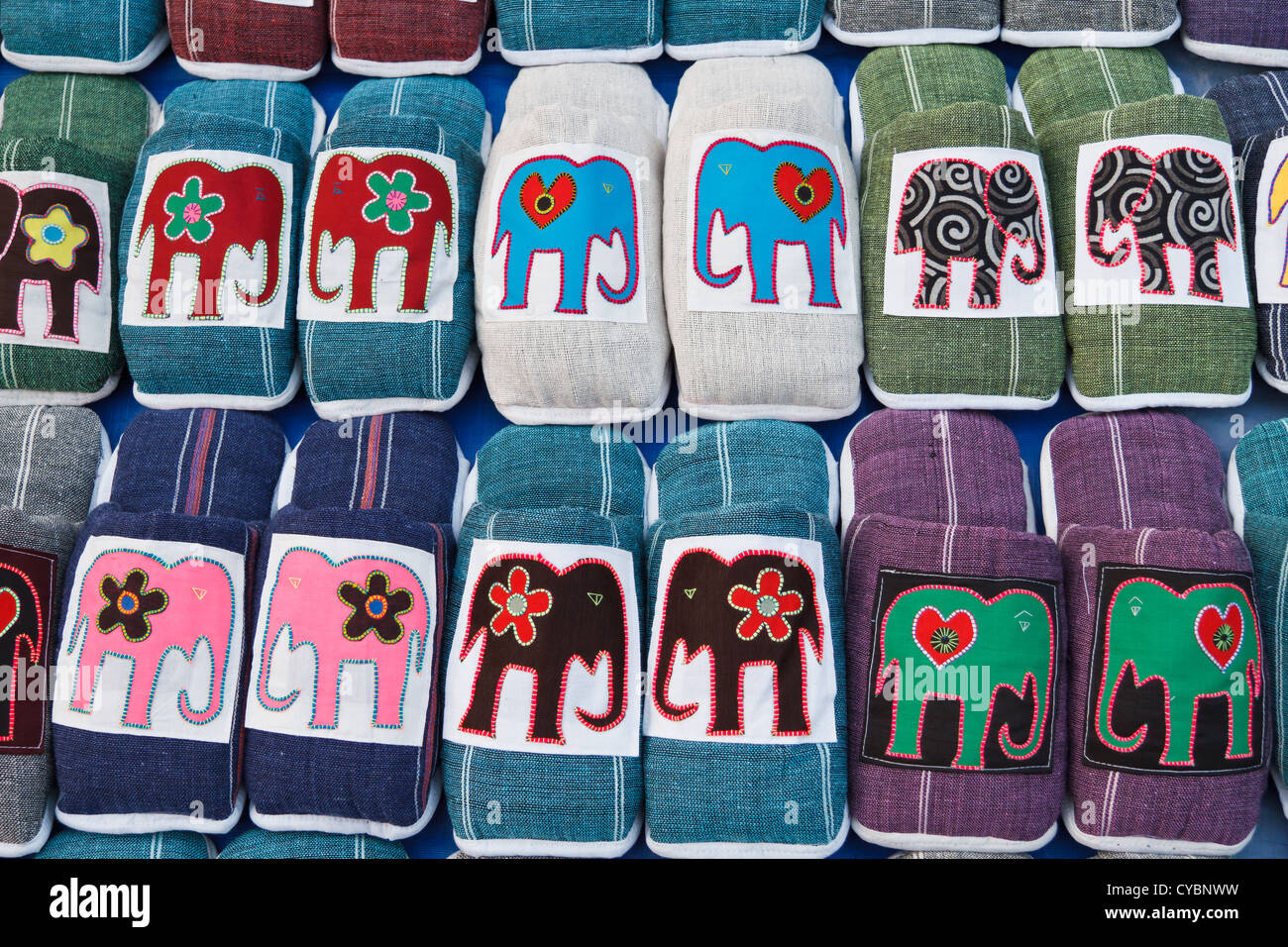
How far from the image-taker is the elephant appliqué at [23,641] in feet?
5.02

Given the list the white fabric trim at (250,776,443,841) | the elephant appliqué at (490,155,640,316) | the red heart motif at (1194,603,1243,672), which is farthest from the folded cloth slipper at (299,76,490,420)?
the red heart motif at (1194,603,1243,672)

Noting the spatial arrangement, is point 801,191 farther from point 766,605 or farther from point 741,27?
point 766,605

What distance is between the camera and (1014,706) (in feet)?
4.84

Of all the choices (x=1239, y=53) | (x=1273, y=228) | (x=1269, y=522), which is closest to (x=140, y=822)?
(x=1269, y=522)

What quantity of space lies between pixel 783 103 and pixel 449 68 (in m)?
0.65

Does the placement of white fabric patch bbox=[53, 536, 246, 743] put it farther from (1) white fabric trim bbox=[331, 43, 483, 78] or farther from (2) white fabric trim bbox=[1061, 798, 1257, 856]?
(2) white fabric trim bbox=[1061, 798, 1257, 856]

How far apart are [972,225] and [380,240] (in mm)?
995

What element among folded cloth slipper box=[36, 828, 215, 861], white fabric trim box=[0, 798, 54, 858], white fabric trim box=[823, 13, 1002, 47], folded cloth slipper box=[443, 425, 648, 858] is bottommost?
folded cloth slipper box=[36, 828, 215, 861]

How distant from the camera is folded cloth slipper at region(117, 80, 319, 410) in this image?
66.4 inches

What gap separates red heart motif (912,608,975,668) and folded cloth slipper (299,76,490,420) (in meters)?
0.86

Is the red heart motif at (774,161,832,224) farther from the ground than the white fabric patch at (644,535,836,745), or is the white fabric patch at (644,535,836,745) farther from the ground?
the red heart motif at (774,161,832,224)

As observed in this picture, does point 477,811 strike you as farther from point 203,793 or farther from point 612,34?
point 612,34

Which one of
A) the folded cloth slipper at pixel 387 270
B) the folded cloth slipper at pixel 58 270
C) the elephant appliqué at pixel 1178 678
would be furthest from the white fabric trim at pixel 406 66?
the elephant appliqué at pixel 1178 678

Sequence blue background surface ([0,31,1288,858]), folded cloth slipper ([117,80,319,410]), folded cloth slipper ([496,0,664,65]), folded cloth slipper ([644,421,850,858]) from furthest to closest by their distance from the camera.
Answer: folded cloth slipper ([496,0,664,65]) < folded cloth slipper ([117,80,319,410]) < blue background surface ([0,31,1288,858]) < folded cloth slipper ([644,421,850,858])
